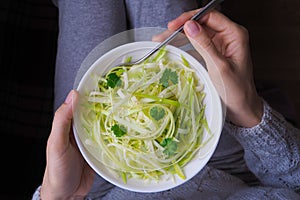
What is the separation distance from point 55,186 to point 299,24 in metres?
0.89

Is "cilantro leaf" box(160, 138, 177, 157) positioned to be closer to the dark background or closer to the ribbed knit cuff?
the ribbed knit cuff

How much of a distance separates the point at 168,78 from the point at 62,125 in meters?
0.18

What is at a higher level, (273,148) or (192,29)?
(192,29)

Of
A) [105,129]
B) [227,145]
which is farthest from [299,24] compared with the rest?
[105,129]

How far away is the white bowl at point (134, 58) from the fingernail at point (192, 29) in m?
0.03

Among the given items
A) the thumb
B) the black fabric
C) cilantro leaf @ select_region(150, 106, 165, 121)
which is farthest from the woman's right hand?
the black fabric

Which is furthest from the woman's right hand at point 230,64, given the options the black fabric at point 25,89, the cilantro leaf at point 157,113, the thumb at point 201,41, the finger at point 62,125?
the black fabric at point 25,89

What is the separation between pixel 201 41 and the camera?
28.4 inches

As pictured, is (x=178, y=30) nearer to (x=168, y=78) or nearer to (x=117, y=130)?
(x=168, y=78)

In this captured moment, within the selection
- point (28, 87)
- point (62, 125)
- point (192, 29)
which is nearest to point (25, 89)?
point (28, 87)

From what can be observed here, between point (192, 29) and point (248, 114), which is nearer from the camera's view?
point (192, 29)

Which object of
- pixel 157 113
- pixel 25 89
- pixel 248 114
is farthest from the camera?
pixel 25 89

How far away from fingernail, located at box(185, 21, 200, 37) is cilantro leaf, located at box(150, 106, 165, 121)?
13 centimetres

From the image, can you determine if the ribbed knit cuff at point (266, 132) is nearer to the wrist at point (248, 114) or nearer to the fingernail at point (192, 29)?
the wrist at point (248, 114)
